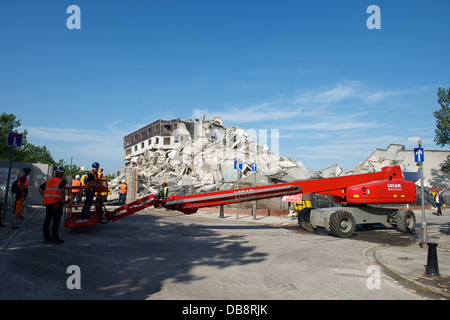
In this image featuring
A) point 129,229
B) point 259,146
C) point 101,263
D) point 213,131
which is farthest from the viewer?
point 213,131

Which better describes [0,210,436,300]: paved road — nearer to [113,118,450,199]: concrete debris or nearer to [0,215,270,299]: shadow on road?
[0,215,270,299]: shadow on road

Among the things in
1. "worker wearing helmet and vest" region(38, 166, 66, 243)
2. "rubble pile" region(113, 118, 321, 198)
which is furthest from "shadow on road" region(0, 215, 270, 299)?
"rubble pile" region(113, 118, 321, 198)

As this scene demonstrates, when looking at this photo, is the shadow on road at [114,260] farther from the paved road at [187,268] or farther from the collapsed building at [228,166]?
the collapsed building at [228,166]

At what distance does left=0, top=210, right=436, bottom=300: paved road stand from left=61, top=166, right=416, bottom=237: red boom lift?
1.11m

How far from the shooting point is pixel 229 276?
17.9ft

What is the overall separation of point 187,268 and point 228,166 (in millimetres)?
21883

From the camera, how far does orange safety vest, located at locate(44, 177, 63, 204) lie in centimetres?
769

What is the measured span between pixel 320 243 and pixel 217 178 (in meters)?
18.0

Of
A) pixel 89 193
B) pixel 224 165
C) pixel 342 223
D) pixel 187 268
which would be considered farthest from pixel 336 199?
pixel 224 165

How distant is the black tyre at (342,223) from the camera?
10.3 meters

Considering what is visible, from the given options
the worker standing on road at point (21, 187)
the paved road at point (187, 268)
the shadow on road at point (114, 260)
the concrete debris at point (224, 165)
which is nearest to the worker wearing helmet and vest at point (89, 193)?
the shadow on road at point (114, 260)

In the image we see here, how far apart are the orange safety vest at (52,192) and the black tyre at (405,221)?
1179cm

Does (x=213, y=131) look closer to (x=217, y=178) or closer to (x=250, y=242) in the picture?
(x=217, y=178)
